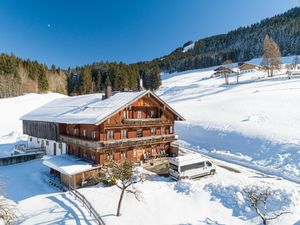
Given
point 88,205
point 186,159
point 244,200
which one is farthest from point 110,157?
point 244,200

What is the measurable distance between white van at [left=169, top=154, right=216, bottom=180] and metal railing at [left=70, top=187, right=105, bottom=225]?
9.55 meters

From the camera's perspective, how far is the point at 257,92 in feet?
200

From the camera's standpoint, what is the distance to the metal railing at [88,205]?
18900 millimetres

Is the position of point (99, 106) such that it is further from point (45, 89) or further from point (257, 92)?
point (45, 89)

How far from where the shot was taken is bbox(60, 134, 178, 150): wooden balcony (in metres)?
27.8

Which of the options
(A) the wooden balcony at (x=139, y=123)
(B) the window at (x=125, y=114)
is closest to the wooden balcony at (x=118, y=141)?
(A) the wooden balcony at (x=139, y=123)

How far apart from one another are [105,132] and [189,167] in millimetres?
9941

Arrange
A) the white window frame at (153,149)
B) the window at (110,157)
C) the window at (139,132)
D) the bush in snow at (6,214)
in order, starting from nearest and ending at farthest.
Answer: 1. the bush in snow at (6,214)
2. the window at (110,157)
3. the window at (139,132)
4. the white window frame at (153,149)

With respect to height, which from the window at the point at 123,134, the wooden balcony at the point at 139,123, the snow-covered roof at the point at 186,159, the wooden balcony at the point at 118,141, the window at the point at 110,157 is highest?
the wooden balcony at the point at 139,123

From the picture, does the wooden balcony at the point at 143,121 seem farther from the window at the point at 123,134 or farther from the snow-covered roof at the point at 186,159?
the snow-covered roof at the point at 186,159

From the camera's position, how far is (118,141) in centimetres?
2912

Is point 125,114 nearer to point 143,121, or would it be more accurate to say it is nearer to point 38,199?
point 143,121

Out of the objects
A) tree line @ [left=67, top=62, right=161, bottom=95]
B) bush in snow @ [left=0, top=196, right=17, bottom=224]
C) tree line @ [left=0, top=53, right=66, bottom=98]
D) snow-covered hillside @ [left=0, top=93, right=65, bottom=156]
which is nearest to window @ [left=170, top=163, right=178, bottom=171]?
bush in snow @ [left=0, top=196, right=17, bottom=224]

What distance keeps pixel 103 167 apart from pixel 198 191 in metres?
10.7
